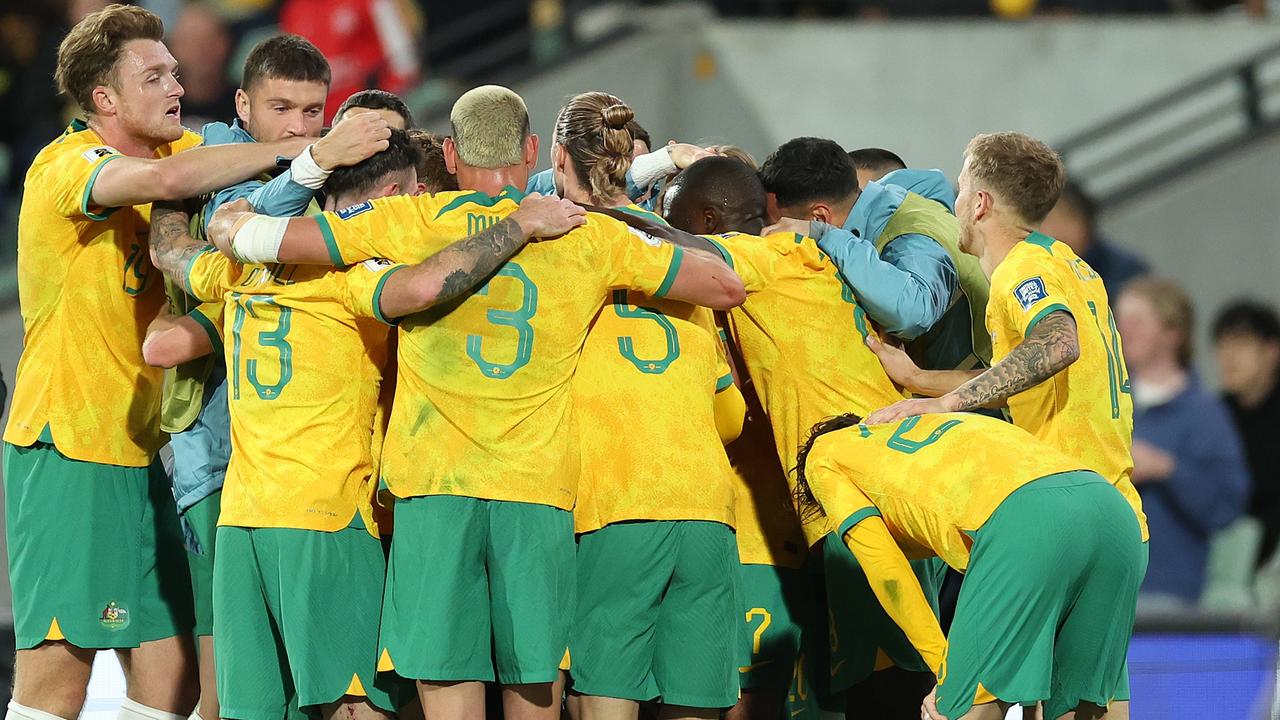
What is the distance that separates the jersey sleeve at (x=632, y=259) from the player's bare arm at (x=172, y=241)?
1.29 metres

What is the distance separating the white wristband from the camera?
494cm

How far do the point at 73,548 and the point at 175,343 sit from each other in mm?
795

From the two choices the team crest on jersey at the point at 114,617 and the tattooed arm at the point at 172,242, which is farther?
the team crest on jersey at the point at 114,617

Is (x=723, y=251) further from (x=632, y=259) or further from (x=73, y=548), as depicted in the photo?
(x=73, y=548)

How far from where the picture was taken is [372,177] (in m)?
4.98

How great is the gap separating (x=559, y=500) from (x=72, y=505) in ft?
5.60

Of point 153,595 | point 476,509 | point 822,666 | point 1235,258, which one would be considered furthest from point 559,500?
point 1235,258

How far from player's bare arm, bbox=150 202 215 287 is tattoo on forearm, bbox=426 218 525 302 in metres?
0.96

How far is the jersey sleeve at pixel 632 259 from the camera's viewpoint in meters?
4.92

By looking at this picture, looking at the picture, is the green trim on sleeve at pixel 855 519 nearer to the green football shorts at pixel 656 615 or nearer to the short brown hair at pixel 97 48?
the green football shorts at pixel 656 615

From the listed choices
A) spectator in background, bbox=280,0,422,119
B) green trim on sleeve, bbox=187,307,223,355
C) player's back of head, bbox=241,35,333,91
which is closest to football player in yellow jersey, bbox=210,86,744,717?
green trim on sleeve, bbox=187,307,223,355

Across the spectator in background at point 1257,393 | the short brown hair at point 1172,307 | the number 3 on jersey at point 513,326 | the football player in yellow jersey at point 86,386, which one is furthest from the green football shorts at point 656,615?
the spectator in background at point 1257,393

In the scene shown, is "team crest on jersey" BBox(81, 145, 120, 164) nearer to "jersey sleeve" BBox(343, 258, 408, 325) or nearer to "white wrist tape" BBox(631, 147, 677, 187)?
"jersey sleeve" BBox(343, 258, 408, 325)

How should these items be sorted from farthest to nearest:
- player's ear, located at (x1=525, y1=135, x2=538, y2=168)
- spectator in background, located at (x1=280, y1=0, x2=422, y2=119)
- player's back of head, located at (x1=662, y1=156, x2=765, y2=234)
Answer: spectator in background, located at (x1=280, y1=0, x2=422, y2=119)
player's back of head, located at (x1=662, y1=156, x2=765, y2=234)
player's ear, located at (x1=525, y1=135, x2=538, y2=168)
